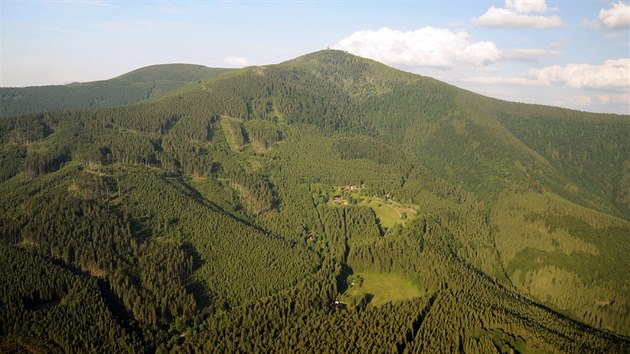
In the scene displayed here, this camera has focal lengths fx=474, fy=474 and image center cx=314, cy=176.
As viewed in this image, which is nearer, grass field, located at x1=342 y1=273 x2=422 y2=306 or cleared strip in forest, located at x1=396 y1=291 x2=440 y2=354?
cleared strip in forest, located at x1=396 y1=291 x2=440 y2=354

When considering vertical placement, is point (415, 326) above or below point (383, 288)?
above

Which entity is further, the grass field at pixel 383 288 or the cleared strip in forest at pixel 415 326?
the grass field at pixel 383 288

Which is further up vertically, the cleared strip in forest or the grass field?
the cleared strip in forest

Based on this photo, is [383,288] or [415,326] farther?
[383,288]

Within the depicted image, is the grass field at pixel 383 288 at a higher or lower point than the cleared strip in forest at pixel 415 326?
lower
